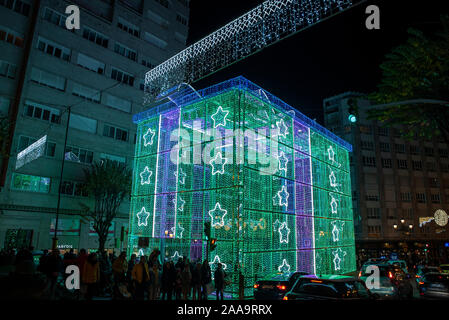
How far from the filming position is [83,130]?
109 feet

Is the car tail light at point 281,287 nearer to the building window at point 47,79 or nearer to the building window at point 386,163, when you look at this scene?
the building window at point 47,79

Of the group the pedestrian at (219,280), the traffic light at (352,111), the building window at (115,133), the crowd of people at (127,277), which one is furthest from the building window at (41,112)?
the traffic light at (352,111)

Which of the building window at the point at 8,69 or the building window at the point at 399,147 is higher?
the building window at the point at 399,147

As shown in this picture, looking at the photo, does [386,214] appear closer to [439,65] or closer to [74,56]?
[439,65]

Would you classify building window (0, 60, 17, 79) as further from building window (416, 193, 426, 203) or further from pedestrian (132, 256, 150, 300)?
building window (416, 193, 426, 203)

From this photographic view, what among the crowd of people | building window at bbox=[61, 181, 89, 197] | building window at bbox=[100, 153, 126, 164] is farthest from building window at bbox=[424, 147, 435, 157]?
the crowd of people

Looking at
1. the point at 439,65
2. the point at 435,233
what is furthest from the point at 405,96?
the point at 435,233

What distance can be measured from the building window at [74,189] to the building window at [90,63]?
13.0 meters

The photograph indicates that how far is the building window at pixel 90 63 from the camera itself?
115 ft

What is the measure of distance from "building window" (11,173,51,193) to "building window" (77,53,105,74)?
13.3 m

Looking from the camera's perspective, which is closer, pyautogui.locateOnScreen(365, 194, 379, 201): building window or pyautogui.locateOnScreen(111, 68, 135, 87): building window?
pyautogui.locateOnScreen(111, 68, 135, 87): building window

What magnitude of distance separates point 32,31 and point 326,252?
33443mm

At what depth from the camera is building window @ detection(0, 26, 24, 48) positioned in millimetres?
29969
